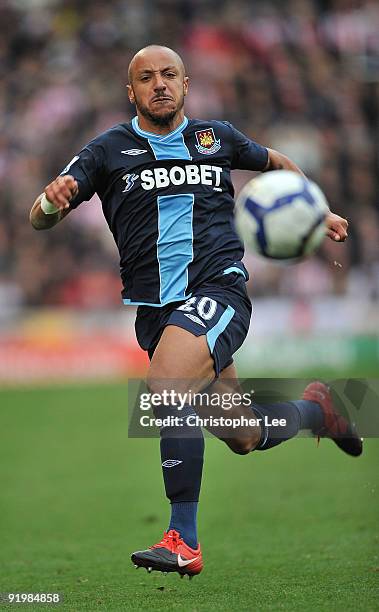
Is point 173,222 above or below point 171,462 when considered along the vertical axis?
above

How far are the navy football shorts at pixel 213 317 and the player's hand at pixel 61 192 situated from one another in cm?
76

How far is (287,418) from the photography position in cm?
592

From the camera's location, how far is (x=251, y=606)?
4.68 meters

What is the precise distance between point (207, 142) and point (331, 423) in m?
1.82

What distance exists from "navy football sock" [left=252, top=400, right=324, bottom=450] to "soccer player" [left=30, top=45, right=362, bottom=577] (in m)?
0.03

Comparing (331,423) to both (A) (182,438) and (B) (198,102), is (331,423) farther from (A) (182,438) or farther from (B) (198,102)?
(B) (198,102)

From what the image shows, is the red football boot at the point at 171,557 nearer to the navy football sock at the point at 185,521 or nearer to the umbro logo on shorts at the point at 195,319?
the navy football sock at the point at 185,521

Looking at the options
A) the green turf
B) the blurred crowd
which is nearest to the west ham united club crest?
the green turf

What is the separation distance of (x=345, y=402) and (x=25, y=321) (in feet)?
35.8

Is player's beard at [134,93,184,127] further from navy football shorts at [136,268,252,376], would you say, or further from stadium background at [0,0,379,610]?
stadium background at [0,0,379,610]

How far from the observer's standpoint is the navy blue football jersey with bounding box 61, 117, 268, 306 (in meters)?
5.40

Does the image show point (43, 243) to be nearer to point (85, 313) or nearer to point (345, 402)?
point (85, 313)

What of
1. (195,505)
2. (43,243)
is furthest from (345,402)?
(43,243)

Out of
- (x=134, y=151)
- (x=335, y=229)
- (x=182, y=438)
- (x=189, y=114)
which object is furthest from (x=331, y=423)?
(x=189, y=114)
